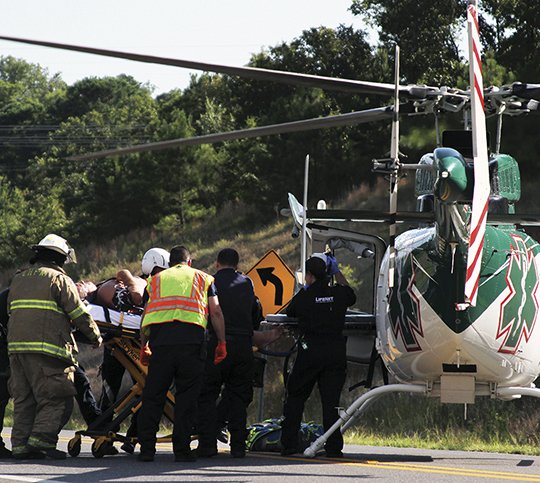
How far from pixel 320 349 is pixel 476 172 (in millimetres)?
3221

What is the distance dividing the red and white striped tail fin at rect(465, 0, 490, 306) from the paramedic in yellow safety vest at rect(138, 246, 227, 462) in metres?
2.99

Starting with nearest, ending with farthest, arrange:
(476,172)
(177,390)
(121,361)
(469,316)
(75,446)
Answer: (476,172) → (469,316) → (177,390) → (75,446) → (121,361)

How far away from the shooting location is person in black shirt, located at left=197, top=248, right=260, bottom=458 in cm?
1232

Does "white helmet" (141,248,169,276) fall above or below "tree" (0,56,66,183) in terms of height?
below

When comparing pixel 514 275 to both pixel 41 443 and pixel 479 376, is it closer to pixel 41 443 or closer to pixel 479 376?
pixel 479 376

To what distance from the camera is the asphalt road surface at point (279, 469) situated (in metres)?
10.5

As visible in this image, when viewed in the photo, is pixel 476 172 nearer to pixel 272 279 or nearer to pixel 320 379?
pixel 320 379

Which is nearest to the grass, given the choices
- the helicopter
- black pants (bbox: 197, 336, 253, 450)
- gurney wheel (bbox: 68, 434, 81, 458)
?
the helicopter

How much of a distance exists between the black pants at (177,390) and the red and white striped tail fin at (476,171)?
3.07m

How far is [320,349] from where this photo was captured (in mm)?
12320

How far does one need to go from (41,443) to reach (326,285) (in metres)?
3.12

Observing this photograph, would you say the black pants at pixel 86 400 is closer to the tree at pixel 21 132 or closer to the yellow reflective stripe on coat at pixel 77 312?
the yellow reflective stripe on coat at pixel 77 312

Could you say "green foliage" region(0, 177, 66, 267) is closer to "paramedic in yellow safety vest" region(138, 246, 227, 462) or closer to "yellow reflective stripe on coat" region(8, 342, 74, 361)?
"yellow reflective stripe on coat" region(8, 342, 74, 361)

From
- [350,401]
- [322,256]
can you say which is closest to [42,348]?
[322,256]
